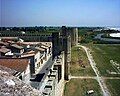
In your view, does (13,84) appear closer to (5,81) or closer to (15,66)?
(5,81)

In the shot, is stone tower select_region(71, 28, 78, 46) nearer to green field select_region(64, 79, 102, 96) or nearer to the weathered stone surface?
green field select_region(64, 79, 102, 96)

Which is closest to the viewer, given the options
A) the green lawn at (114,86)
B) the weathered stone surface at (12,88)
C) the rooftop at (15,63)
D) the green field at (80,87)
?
the weathered stone surface at (12,88)

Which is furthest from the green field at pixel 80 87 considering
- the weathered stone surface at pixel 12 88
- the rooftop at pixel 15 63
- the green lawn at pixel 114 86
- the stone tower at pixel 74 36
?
the stone tower at pixel 74 36

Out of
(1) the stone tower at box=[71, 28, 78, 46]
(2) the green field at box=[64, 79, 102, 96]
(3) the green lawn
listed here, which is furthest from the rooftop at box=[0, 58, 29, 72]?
(1) the stone tower at box=[71, 28, 78, 46]

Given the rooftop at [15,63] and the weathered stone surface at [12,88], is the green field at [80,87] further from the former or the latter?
the weathered stone surface at [12,88]

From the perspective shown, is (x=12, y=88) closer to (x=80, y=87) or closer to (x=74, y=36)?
(x=80, y=87)
